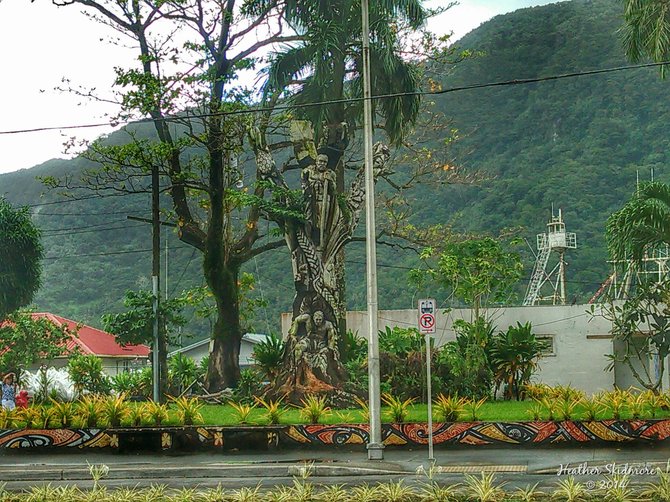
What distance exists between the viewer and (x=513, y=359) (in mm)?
28531

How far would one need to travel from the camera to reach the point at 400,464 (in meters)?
18.1

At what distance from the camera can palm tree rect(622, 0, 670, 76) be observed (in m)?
23.2

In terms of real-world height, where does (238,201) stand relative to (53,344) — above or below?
above

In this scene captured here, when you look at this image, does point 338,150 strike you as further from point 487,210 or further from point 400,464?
point 487,210

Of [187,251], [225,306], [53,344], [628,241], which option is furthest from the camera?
[187,251]

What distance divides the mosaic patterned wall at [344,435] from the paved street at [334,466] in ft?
1.29

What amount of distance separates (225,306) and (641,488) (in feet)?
70.5

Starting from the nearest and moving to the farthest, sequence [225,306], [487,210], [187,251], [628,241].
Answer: [628,241] → [225,306] → [487,210] → [187,251]

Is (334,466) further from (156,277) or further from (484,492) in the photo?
(156,277)

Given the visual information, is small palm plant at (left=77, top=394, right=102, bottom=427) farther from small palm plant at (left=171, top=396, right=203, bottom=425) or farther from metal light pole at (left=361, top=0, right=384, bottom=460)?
metal light pole at (left=361, top=0, right=384, bottom=460)

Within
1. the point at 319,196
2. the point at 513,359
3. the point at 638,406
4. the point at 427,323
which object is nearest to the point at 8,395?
the point at 319,196

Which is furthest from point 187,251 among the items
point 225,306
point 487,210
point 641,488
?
point 641,488

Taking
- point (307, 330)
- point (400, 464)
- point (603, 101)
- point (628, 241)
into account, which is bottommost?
point (400, 464)

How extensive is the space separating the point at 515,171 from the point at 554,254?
1092 cm
